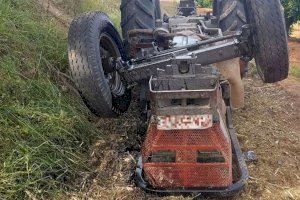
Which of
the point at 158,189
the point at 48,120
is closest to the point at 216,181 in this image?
the point at 158,189

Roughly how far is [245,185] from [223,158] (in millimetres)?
289

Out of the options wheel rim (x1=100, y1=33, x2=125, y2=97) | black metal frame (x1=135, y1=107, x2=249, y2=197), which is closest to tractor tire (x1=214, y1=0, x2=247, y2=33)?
wheel rim (x1=100, y1=33, x2=125, y2=97)

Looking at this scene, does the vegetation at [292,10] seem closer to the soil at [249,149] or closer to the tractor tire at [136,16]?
the soil at [249,149]

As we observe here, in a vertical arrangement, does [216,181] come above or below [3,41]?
below

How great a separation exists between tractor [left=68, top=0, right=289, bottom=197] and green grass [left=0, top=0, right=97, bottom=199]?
0.39 m

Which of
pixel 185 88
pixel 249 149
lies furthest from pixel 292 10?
pixel 185 88

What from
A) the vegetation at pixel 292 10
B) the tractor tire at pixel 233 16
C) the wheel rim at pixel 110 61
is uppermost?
the tractor tire at pixel 233 16

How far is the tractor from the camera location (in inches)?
125

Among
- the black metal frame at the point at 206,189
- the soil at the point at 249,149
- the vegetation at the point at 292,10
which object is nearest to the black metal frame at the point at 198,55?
the soil at the point at 249,149

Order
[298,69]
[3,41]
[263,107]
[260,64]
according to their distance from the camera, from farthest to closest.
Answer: [298,69], [263,107], [3,41], [260,64]

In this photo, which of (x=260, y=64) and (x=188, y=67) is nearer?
(x=188, y=67)

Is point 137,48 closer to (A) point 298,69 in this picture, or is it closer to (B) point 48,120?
(B) point 48,120

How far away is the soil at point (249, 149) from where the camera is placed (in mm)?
3393

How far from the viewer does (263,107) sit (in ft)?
18.1
